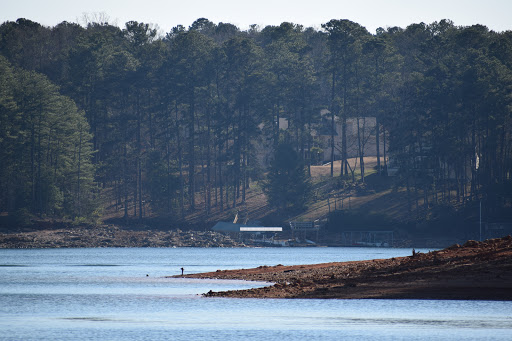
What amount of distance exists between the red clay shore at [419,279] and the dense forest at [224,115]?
77274mm

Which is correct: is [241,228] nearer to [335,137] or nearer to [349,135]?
[349,135]

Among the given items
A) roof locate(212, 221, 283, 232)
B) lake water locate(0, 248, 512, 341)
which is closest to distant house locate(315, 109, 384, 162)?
roof locate(212, 221, 283, 232)

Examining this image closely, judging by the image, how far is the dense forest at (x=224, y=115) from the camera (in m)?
138

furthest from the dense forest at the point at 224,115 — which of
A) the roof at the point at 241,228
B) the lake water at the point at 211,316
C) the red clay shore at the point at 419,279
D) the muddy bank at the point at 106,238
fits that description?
the lake water at the point at 211,316

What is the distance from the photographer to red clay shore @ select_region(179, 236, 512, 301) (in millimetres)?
48312

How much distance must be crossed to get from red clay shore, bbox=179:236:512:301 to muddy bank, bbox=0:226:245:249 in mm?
78237

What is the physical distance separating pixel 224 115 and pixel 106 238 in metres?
33.5

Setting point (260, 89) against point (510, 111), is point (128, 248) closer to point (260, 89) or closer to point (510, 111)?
point (260, 89)

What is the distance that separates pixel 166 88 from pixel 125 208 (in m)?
21.1

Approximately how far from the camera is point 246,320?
41.8m

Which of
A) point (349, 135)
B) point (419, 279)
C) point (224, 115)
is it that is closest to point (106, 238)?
point (224, 115)

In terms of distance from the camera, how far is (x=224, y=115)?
525 feet

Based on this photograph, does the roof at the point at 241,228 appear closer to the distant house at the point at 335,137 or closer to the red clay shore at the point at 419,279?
the distant house at the point at 335,137

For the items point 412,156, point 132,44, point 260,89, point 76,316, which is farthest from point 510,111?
point 76,316
